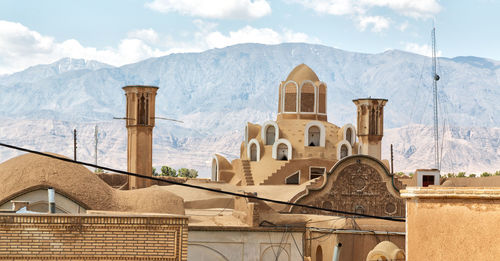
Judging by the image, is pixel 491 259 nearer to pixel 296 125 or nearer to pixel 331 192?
pixel 331 192

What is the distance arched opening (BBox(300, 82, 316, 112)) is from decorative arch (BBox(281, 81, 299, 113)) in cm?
36

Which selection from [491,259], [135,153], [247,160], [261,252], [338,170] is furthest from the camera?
[247,160]

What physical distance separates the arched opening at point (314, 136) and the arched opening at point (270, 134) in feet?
7.80

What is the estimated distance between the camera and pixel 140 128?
4906 centimetres

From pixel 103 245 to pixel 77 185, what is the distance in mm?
11635

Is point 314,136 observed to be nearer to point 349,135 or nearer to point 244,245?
point 349,135

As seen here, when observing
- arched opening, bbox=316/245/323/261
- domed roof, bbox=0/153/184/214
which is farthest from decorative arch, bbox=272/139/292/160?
arched opening, bbox=316/245/323/261

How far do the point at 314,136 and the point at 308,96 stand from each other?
10.7 feet

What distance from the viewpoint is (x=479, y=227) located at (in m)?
12.9

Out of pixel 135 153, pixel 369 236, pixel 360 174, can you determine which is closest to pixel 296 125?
pixel 135 153

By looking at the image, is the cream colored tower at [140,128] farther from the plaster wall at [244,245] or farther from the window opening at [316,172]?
the plaster wall at [244,245]

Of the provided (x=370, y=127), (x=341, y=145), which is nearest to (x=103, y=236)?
(x=341, y=145)

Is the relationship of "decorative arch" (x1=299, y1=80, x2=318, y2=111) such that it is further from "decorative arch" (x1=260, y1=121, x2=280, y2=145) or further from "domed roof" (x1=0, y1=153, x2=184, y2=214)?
"domed roof" (x1=0, y1=153, x2=184, y2=214)

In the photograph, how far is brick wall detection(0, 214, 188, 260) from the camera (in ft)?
60.0
